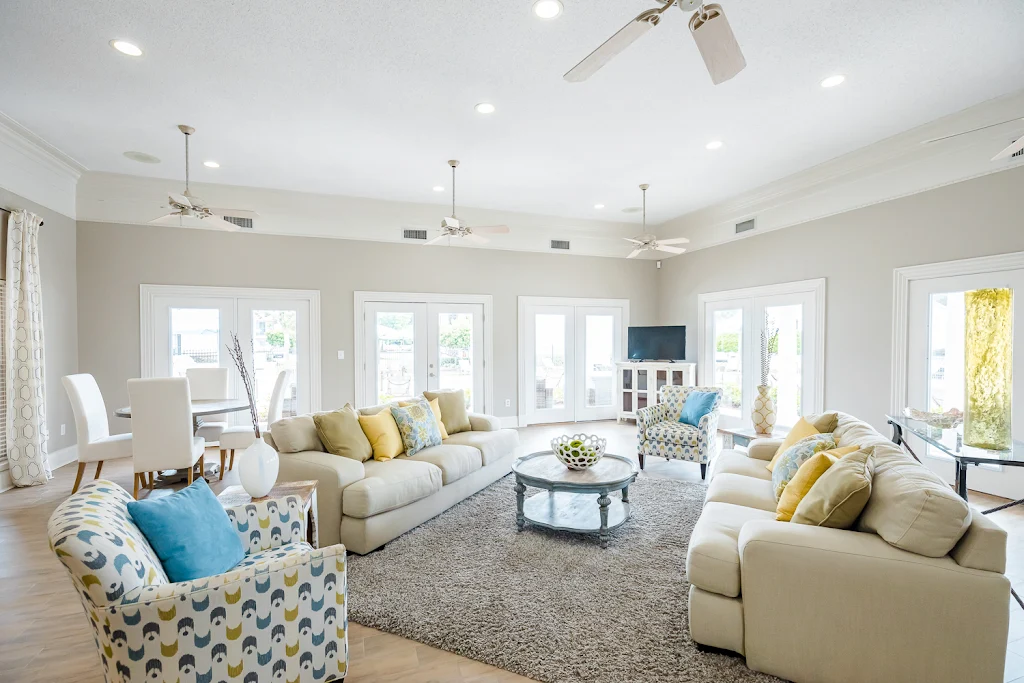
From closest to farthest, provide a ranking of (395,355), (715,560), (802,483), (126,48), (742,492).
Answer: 1. (715,560)
2. (802,483)
3. (742,492)
4. (126,48)
5. (395,355)

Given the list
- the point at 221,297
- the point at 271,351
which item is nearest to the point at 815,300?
the point at 271,351

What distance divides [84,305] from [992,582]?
757 cm

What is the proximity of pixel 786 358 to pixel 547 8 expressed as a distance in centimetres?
494

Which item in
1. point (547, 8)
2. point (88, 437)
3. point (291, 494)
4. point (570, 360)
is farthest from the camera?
point (570, 360)

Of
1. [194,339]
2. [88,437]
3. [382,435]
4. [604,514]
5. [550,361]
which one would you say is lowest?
[604,514]

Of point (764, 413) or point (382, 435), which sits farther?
point (764, 413)

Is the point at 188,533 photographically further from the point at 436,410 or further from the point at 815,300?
→ the point at 815,300

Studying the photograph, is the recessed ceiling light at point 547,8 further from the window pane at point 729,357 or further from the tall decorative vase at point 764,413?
the window pane at point 729,357

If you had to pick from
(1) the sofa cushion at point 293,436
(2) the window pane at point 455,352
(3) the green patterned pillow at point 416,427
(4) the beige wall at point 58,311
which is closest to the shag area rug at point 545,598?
(3) the green patterned pillow at point 416,427

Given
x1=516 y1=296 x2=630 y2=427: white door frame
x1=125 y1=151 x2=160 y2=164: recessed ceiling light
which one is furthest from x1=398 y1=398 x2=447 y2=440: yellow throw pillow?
x1=125 y1=151 x2=160 y2=164: recessed ceiling light

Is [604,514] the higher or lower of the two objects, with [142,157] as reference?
lower

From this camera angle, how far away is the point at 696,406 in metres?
4.69

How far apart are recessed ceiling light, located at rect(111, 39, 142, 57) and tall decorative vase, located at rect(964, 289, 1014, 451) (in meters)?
5.03

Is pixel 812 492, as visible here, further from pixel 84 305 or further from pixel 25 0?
pixel 84 305
